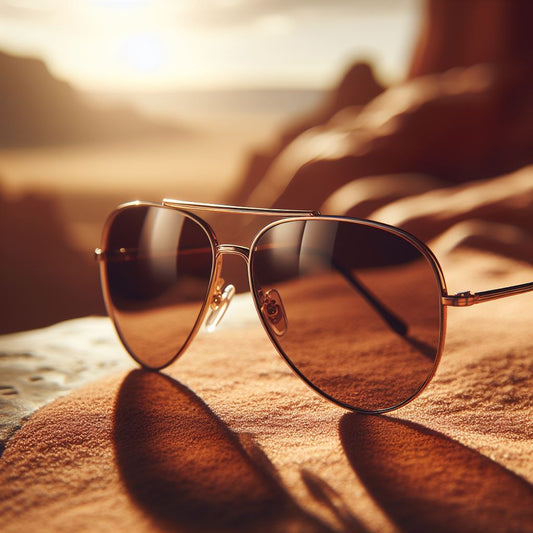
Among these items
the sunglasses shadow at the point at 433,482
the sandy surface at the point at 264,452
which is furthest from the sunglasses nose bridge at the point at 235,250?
the sunglasses shadow at the point at 433,482

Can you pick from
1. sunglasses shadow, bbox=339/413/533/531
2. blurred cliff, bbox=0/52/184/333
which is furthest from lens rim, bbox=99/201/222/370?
blurred cliff, bbox=0/52/184/333

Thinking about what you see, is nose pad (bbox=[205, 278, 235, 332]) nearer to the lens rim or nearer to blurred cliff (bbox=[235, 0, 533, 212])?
the lens rim

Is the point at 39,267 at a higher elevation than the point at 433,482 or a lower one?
lower

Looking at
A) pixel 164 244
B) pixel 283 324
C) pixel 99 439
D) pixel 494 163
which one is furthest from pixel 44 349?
pixel 494 163

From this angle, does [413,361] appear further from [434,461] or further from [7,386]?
[7,386]

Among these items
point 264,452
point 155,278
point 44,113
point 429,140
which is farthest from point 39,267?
point 44,113

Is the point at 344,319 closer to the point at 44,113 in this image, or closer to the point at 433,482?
the point at 433,482
